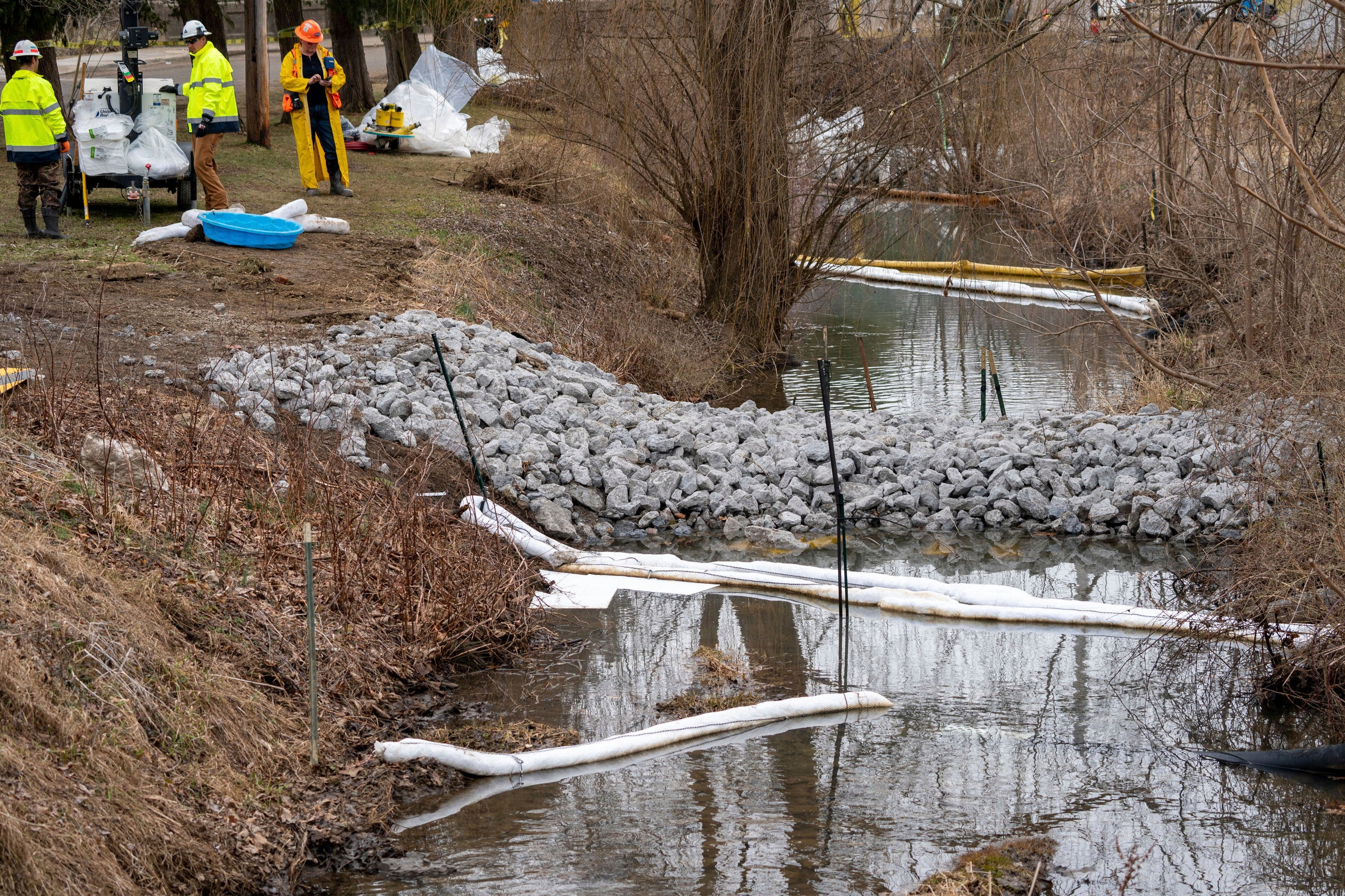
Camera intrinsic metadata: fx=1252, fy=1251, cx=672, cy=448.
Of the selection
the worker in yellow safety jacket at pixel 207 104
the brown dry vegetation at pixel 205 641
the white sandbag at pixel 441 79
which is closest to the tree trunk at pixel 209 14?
the white sandbag at pixel 441 79

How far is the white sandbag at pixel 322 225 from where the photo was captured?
13875 millimetres

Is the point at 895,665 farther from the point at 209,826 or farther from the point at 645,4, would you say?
the point at 645,4

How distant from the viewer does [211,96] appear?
43.6ft

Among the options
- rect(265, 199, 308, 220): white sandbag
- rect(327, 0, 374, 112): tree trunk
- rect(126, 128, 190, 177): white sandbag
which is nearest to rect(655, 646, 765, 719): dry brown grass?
rect(265, 199, 308, 220): white sandbag

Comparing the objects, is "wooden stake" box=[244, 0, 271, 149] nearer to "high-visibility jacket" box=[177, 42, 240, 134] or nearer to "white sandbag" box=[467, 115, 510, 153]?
"white sandbag" box=[467, 115, 510, 153]

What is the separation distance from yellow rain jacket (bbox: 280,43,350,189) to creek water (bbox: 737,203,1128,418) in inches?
249

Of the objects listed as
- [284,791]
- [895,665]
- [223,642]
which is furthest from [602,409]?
[284,791]

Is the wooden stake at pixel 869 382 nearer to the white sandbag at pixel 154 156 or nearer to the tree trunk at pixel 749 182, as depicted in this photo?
the tree trunk at pixel 749 182

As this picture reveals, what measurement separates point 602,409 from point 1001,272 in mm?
10260

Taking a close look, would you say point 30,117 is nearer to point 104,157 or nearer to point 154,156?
point 104,157

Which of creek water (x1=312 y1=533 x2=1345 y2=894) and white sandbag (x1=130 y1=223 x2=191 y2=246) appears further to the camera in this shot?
white sandbag (x1=130 y1=223 x2=191 y2=246)

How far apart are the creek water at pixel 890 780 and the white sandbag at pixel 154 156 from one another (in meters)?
8.42

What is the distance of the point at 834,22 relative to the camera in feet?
43.0

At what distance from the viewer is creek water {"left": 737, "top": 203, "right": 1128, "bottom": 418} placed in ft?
44.2
